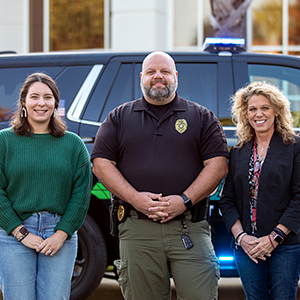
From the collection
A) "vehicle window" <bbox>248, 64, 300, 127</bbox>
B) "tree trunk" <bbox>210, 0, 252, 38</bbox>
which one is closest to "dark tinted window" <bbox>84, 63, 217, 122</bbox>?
"vehicle window" <bbox>248, 64, 300, 127</bbox>

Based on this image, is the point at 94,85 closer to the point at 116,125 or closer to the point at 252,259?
the point at 116,125

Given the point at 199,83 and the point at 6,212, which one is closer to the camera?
the point at 6,212

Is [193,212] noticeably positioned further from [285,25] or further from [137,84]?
[285,25]

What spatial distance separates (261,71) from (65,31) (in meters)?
7.67

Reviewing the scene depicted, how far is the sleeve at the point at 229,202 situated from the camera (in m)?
2.66

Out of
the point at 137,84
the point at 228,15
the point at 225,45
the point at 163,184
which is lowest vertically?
the point at 163,184

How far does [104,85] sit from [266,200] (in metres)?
1.74

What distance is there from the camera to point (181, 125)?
268 centimetres

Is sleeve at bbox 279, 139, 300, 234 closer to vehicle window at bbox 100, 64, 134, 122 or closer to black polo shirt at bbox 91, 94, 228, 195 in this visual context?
black polo shirt at bbox 91, 94, 228, 195

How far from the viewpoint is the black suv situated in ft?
11.6

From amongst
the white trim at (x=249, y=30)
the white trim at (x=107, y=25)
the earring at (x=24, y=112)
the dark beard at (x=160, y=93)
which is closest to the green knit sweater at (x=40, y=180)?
the earring at (x=24, y=112)

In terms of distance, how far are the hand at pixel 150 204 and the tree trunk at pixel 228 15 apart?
4.23 meters

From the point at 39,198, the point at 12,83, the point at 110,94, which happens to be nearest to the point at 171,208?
the point at 39,198

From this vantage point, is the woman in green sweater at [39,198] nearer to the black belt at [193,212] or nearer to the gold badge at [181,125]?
the black belt at [193,212]
